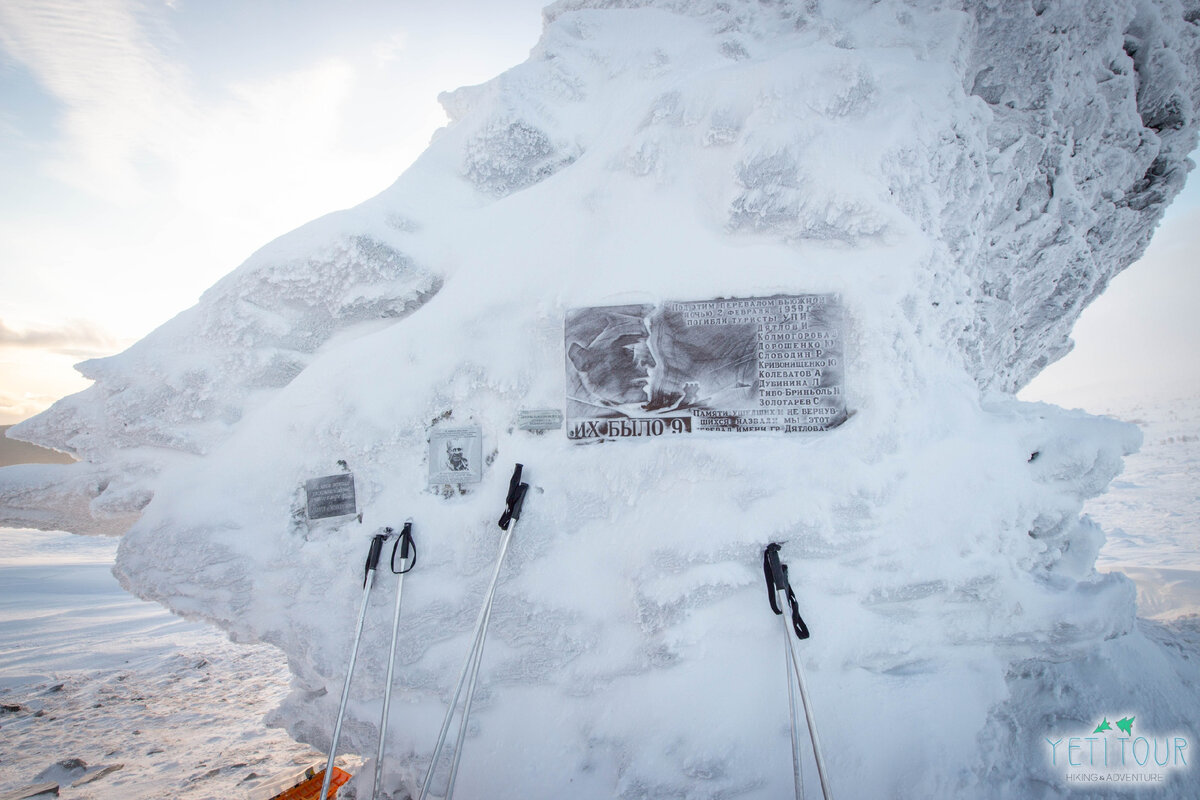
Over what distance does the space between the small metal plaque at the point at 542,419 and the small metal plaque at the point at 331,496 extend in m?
1.42

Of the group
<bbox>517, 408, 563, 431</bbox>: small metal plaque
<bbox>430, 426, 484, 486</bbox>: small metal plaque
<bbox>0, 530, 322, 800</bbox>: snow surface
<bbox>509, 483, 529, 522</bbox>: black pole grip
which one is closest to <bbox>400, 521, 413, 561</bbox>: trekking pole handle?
<bbox>430, 426, 484, 486</bbox>: small metal plaque

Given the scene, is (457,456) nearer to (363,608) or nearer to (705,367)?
(363,608)

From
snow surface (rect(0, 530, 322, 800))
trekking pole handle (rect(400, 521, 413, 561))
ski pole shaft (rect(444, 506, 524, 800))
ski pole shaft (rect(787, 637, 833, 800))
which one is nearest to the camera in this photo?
ski pole shaft (rect(787, 637, 833, 800))

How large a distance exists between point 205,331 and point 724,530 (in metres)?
4.78

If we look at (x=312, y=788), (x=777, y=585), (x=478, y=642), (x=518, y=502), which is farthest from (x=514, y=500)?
(x=312, y=788)

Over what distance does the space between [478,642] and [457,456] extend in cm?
129

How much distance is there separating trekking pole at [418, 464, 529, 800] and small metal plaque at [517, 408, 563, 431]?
0.36m

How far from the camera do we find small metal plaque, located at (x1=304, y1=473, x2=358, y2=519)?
3889 mm

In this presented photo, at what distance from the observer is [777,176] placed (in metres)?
3.84

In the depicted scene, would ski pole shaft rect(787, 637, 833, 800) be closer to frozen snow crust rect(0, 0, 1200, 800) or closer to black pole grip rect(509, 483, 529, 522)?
frozen snow crust rect(0, 0, 1200, 800)

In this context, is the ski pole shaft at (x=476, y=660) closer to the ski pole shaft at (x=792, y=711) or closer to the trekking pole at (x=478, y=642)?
the trekking pole at (x=478, y=642)

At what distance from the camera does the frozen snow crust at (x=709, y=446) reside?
3270mm

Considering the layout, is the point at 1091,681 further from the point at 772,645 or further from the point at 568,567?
the point at 568,567

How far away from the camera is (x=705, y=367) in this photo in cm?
368
